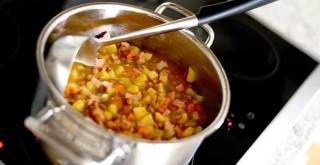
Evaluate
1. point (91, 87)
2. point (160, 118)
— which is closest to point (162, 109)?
point (160, 118)

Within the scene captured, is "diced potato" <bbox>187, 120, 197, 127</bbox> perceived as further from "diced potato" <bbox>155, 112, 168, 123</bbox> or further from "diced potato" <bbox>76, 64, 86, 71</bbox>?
"diced potato" <bbox>76, 64, 86, 71</bbox>

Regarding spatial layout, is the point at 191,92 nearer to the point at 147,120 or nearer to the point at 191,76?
the point at 191,76

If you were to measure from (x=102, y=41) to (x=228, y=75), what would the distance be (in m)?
0.29

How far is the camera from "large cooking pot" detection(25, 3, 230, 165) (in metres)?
0.58

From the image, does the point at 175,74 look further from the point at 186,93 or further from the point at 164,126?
the point at 164,126

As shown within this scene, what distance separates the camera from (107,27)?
83 cm

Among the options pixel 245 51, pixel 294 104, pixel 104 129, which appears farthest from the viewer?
pixel 245 51

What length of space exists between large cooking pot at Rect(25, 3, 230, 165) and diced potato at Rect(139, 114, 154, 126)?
79 millimetres

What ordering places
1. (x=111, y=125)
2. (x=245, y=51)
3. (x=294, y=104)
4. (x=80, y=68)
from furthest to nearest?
(x=245, y=51) < (x=294, y=104) < (x=80, y=68) < (x=111, y=125)

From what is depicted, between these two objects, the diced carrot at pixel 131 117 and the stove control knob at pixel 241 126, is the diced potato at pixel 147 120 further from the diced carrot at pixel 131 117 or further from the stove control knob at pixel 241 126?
the stove control knob at pixel 241 126

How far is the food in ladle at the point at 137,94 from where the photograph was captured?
0.69 meters

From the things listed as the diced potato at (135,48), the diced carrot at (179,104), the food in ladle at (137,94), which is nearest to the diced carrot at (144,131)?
the food in ladle at (137,94)

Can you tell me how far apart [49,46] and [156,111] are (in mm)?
199

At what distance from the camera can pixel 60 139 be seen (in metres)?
0.60
